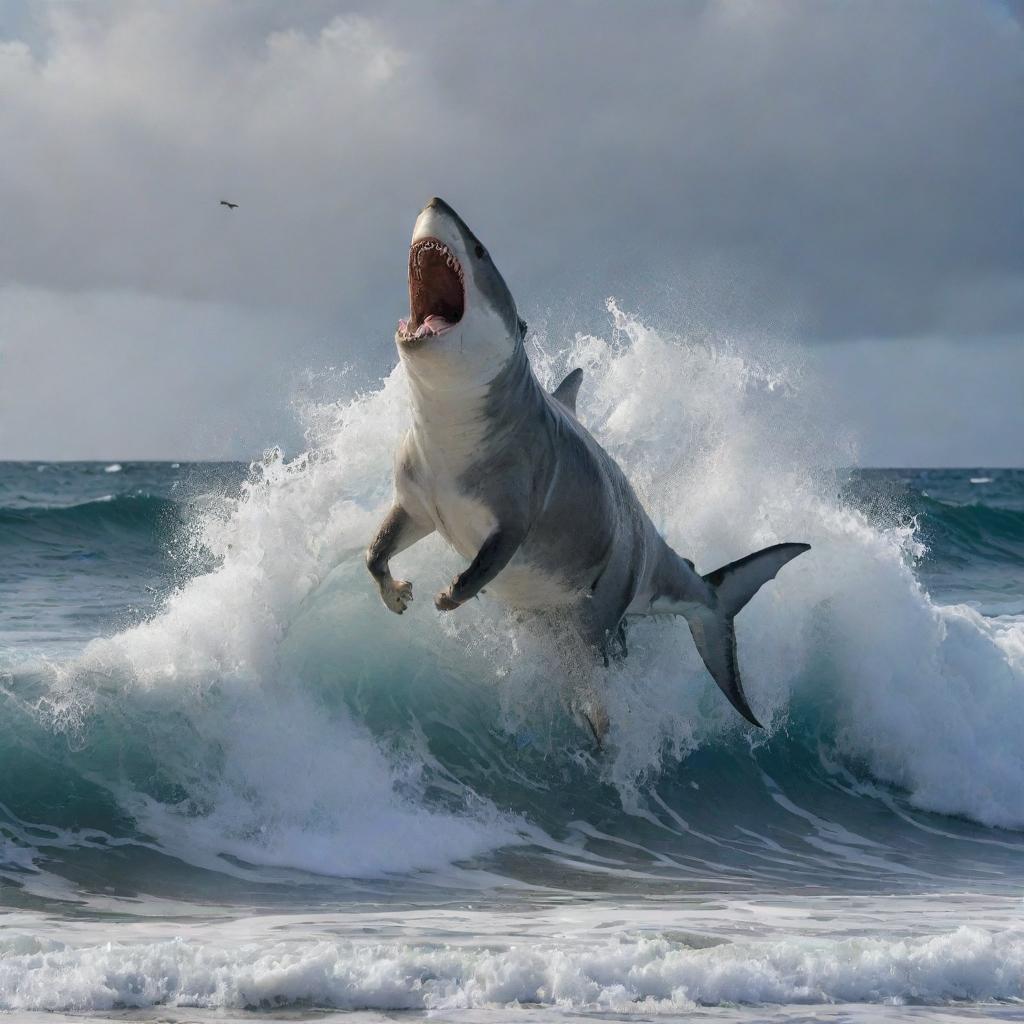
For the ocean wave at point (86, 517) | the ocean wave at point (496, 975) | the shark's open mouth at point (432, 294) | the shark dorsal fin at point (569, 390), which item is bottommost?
the ocean wave at point (496, 975)

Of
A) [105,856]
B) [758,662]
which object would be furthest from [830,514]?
[105,856]

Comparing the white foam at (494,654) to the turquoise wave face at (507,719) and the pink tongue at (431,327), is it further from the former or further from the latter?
the pink tongue at (431,327)

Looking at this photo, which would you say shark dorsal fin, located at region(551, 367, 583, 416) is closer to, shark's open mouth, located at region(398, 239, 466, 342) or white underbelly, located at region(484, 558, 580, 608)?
white underbelly, located at region(484, 558, 580, 608)

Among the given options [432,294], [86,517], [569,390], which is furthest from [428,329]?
[86,517]

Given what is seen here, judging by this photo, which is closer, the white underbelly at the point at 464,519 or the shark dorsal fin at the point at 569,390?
the white underbelly at the point at 464,519

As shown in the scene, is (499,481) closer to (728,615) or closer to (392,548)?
(392,548)

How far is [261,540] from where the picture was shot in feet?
43.5

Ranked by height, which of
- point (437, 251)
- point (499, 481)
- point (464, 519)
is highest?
point (437, 251)

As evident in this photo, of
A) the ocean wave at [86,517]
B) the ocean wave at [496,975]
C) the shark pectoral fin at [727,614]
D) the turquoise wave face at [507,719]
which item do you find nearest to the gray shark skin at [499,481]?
the shark pectoral fin at [727,614]

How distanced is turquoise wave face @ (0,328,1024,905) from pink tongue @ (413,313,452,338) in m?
3.69

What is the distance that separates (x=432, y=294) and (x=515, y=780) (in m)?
5.21

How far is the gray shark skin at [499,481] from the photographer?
357 inches

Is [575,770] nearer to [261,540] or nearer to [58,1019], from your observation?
[261,540]

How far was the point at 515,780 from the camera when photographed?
12.7 meters
